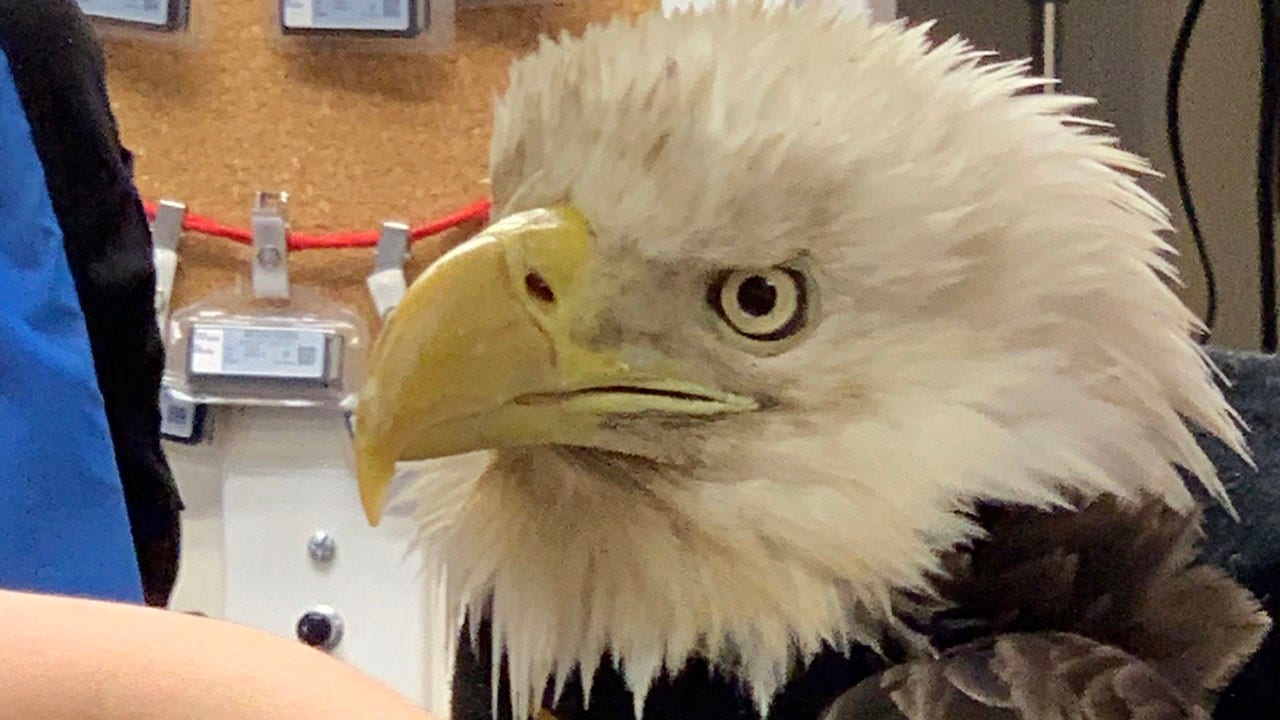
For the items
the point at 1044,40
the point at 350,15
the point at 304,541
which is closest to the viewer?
the point at 1044,40

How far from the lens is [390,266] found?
1.25 m

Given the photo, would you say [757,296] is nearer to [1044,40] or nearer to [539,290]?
[539,290]

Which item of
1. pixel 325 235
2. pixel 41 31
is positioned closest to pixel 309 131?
pixel 325 235

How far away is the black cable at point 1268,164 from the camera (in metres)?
0.99

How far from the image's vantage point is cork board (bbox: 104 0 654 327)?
1.25 metres

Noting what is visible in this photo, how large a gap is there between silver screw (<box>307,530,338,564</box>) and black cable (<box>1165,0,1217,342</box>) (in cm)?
81

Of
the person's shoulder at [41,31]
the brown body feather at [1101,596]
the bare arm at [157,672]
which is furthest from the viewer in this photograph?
the person's shoulder at [41,31]

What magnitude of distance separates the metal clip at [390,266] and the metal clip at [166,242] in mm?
189

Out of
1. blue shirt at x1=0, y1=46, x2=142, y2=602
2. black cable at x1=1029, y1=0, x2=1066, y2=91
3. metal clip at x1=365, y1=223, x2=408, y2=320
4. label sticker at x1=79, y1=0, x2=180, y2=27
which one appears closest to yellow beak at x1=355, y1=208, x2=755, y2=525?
blue shirt at x1=0, y1=46, x2=142, y2=602

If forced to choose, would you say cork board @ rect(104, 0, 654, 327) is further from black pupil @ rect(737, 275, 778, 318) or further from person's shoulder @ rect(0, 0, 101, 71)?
black pupil @ rect(737, 275, 778, 318)

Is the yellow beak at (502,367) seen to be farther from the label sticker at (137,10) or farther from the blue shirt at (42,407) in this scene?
the label sticker at (137,10)

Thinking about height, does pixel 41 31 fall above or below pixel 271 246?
above

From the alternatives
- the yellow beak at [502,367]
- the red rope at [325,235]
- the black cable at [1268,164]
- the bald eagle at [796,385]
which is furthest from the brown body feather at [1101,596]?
the red rope at [325,235]

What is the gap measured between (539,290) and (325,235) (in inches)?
32.3
